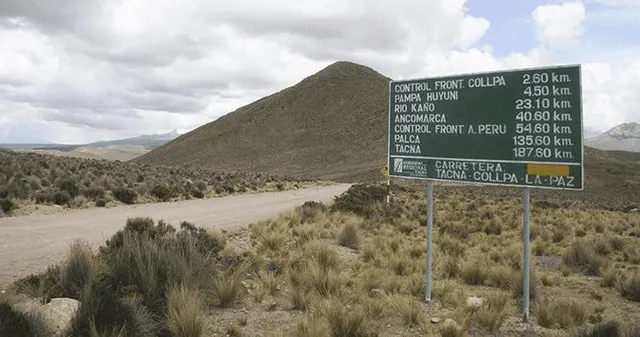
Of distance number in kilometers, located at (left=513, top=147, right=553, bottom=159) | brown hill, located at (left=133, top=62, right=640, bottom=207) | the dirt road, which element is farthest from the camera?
brown hill, located at (left=133, top=62, right=640, bottom=207)

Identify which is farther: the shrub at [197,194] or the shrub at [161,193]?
the shrub at [197,194]

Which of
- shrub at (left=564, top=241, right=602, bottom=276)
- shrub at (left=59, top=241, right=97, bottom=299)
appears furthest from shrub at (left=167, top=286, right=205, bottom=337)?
shrub at (left=564, top=241, right=602, bottom=276)

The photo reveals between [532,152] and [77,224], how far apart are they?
12.1 meters

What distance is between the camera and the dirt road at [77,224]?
9.32m

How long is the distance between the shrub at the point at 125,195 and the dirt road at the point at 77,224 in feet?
3.39

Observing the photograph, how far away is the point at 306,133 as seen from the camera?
11581cm

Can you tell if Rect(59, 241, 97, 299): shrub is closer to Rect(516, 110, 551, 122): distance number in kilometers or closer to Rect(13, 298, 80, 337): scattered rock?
Rect(13, 298, 80, 337): scattered rock

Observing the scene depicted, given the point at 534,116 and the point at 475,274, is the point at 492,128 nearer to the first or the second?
the point at 534,116

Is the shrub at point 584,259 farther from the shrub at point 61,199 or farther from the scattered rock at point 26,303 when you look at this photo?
the shrub at point 61,199

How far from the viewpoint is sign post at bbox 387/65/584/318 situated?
7142 millimetres

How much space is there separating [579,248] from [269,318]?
353 inches

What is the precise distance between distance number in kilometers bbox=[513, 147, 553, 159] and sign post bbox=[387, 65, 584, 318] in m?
0.01

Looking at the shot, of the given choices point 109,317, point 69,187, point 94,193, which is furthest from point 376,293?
point 69,187

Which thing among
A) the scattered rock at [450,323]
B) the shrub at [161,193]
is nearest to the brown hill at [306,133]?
the shrub at [161,193]
